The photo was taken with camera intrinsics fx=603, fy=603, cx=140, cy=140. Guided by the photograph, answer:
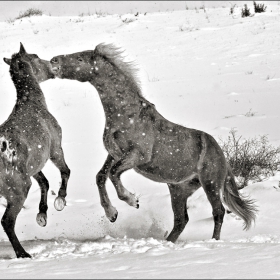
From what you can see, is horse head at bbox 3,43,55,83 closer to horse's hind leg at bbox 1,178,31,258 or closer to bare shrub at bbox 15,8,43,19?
horse's hind leg at bbox 1,178,31,258

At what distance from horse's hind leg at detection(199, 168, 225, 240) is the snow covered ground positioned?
1.22 ft

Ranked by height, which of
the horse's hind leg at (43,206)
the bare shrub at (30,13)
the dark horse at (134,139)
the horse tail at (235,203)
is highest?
the bare shrub at (30,13)

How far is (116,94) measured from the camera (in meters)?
6.88

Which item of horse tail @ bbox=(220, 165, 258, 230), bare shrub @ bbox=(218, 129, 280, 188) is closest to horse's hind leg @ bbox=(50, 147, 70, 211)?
horse tail @ bbox=(220, 165, 258, 230)

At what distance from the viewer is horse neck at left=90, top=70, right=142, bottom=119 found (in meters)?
6.85

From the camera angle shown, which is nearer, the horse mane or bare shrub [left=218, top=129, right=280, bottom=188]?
the horse mane

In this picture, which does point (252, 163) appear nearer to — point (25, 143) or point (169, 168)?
point (169, 168)

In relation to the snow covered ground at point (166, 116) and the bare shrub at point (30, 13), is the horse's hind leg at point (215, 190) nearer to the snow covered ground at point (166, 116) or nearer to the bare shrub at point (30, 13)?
the snow covered ground at point (166, 116)

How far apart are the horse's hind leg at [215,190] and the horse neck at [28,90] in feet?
6.95

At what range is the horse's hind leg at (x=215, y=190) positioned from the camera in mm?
7305

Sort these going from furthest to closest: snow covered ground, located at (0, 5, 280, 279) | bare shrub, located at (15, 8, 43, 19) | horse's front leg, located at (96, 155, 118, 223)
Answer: bare shrub, located at (15, 8, 43, 19) → horse's front leg, located at (96, 155, 118, 223) → snow covered ground, located at (0, 5, 280, 279)

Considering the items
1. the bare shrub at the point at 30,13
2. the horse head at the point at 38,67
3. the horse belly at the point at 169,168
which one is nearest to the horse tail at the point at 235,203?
the horse belly at the point at 169,168

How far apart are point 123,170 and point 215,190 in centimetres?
143

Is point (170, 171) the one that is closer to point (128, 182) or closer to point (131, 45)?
point (128, 182)
